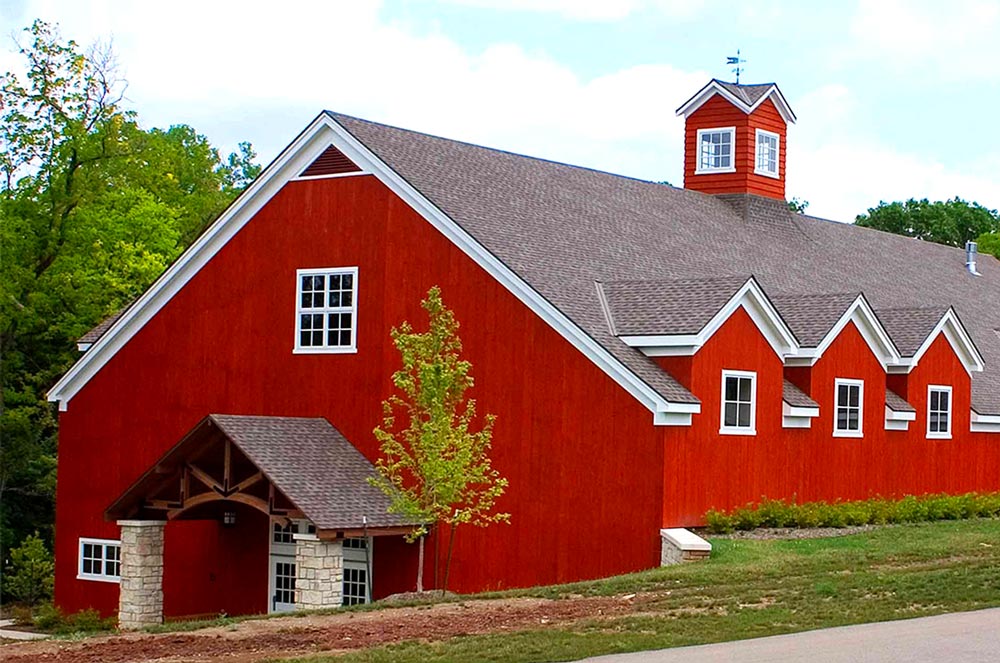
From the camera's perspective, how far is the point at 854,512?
95.3 ft

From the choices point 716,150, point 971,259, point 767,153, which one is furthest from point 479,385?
point 971,259

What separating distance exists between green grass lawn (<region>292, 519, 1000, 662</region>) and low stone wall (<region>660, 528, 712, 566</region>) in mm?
246

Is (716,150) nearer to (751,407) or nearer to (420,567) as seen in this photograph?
(751,407)

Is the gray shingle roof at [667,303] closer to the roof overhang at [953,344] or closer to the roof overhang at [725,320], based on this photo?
the roof overhang at [725,320]

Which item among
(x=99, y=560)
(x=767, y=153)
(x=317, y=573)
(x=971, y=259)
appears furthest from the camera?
(x=971, y=259)

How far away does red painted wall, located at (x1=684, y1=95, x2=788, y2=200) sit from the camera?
127 feet

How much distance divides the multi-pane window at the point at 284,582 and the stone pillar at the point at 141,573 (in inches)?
98.8

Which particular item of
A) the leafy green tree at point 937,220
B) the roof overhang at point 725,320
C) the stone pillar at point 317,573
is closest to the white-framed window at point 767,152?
the roof overhang at point 725,320

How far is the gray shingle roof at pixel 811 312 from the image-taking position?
29.5 meters

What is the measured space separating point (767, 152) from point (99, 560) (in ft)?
61.5

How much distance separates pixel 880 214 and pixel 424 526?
176 feet

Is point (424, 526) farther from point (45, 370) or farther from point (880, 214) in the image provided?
point (880, 214)

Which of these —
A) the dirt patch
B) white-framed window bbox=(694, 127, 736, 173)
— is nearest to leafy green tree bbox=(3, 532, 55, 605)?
white-framed window bbox=(694, 127, 736, 173)

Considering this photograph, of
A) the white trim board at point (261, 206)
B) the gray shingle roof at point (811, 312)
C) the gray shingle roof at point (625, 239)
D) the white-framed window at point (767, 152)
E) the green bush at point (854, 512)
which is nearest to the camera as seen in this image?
the white trim board at point (261, 206)
